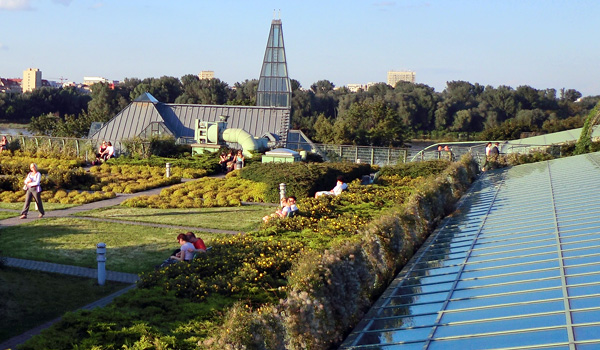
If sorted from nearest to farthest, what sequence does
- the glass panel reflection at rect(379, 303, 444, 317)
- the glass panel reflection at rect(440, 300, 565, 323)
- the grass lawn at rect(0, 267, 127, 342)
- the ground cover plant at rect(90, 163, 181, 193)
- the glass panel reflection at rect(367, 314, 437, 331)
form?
the glass panel reflection at rect(440, 300, 565, 323) → the glass panel reflection at rect(367, 314, 437, 331) → the glass panel reflection at rect(379, 303, 444, 317) → the grass lawn at rect(0, 267, 127, 342) → the ground cover plant at rect(90, 163, 181, 193)

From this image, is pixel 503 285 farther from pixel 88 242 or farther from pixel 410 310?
pixel 88 242

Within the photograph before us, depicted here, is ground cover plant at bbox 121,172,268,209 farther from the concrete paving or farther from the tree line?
the tree line

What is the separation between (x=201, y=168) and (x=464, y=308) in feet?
70.9

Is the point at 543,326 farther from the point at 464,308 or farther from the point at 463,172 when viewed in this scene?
the point at 463,172

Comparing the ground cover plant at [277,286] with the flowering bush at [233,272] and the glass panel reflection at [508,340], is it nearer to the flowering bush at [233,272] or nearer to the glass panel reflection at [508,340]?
the flowering bush at [233,272]

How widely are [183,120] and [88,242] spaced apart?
25.6 meters

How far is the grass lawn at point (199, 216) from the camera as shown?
16.3 meters

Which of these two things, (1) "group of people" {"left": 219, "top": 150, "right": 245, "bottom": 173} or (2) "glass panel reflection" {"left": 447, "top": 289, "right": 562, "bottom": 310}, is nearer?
(2) "glass panel reflection" {"left": 447, "top": 289, "right": 562, "bottom": 310}

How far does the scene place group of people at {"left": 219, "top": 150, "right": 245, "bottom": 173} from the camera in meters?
27.2

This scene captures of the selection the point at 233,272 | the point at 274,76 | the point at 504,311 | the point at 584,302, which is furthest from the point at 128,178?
the point at 584,302

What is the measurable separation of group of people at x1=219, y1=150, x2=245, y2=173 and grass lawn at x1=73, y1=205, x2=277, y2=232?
785 centimetres

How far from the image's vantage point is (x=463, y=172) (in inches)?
732

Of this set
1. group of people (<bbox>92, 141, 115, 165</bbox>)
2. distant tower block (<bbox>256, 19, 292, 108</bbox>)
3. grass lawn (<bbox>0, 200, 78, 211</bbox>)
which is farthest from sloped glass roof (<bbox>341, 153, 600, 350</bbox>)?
distant tower block (<bbox>256, 19, 292, 108</bbox>)

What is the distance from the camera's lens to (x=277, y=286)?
29.8ft
